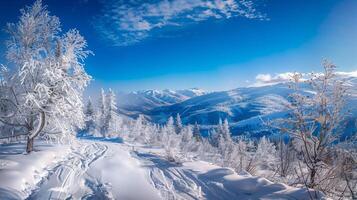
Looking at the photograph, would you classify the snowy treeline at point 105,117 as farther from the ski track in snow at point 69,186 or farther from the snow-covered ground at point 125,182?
the ski track in snow at point 69,186

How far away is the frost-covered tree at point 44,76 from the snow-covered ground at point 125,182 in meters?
2.42

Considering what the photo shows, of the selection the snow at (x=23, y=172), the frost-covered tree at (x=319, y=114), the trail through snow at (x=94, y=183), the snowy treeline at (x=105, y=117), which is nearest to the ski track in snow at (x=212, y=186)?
the trail through snow at (x=94, y=183)

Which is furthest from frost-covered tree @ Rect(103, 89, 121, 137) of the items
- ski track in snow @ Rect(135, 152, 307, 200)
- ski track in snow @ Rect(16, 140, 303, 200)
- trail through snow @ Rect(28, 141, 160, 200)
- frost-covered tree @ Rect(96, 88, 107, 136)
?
ski track in snow @ Rect(135, 152, 307, 200)

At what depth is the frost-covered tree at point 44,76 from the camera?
43.2 feet

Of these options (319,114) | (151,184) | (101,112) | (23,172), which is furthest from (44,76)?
(101,112)

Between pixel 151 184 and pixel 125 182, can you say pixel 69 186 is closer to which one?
pixel 125 182

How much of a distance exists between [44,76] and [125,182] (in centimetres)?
714

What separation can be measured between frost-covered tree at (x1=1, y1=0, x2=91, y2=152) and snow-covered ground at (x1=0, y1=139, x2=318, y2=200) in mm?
2418

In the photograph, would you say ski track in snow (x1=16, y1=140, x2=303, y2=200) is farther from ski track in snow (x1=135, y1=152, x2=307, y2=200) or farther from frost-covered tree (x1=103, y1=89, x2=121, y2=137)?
frost-covered tree (x1=103, y1=89, x2=121, y2=137)

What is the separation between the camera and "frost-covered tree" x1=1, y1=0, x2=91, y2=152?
1316 cm

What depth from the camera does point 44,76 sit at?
514 inches

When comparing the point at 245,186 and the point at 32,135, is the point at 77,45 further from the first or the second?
the point at 245,186

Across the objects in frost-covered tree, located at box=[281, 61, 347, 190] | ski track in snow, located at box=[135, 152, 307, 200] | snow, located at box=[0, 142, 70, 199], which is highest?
frost-covered tree, located at box=[281, 61, 347, 190]

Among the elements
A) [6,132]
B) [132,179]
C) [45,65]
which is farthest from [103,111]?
[132,179]
